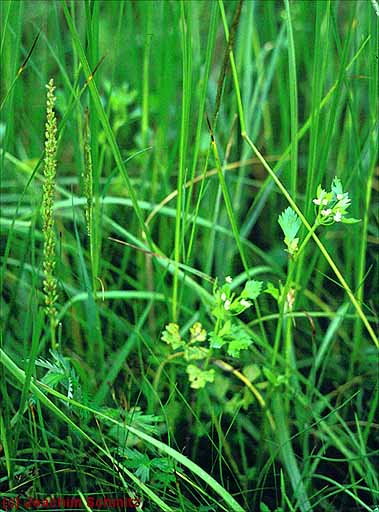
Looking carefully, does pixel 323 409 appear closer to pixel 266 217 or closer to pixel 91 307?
pixel 91 307

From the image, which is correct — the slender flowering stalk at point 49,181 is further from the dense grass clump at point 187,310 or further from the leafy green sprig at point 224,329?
the leafy green sprig at point 224,329

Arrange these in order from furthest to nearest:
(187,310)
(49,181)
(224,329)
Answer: (187,310) → (224,329) → (49,181)

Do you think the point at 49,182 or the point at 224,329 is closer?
the point at 49,182

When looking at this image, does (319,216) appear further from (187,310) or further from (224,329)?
(187,310)

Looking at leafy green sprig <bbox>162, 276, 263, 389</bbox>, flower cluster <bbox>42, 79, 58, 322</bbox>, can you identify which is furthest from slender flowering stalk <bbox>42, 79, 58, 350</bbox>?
leafy green sprig <bbox>162, 276, 263, 389</bbox>

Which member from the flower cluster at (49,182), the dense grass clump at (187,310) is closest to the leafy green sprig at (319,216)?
the dense grass clump at (187,310)

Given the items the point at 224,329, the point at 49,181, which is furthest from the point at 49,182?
the point at 224,329

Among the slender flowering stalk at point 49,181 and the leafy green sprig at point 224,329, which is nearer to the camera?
the slender flowering stalk at point 49,181

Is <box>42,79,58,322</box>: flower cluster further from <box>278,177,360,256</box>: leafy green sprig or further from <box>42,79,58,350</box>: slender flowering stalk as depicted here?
<box>278,177,360,256</box>: leafy green sprig

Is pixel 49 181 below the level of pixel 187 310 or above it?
above
